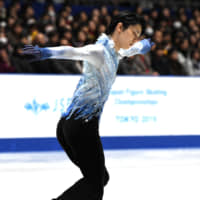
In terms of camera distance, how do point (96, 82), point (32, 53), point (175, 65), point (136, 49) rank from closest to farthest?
point (32, 53) < point (96, 82) < point (136, 49) < point (175, 65)

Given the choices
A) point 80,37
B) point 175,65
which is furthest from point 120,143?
point 175,65

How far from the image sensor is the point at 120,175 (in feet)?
14.9

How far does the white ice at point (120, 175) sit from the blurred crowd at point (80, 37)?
5.91 feet

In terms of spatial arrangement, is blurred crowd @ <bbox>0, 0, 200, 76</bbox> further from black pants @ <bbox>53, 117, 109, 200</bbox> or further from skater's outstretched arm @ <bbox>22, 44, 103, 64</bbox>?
skater's outstretched arm @ <bbox>22, 44, 103, 64</bbox>

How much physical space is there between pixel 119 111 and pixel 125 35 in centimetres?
409

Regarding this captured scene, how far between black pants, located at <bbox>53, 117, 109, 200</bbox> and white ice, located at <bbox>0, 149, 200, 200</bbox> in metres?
1.06

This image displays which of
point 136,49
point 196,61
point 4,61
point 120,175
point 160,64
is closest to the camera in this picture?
point 136,49

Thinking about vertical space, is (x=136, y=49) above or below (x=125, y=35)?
below

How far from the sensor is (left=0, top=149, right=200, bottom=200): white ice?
12.2 feet

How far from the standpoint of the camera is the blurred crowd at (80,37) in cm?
715

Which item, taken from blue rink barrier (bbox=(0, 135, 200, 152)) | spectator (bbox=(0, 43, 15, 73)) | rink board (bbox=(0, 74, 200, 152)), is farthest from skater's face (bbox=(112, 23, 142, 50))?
spectator (bbox=(0, 43, 15, 73))

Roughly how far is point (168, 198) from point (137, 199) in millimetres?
265

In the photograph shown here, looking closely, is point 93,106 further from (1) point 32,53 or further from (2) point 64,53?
(1) point 32,53

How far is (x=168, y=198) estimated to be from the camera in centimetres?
358
